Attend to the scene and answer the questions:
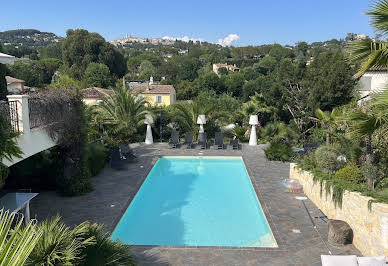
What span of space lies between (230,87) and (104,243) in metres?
68.7

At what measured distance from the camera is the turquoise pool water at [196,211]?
28.1 feet

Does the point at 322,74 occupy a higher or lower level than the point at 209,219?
higher

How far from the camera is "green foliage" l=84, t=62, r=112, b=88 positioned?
55.3 m

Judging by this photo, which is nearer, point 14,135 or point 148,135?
point 14,135

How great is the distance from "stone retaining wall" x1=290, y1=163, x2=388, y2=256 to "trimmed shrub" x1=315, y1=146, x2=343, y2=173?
152 cm

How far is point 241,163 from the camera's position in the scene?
16469 millimetres

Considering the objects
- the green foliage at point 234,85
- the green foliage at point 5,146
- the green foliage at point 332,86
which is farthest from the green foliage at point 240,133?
the green foliage at point 234,85

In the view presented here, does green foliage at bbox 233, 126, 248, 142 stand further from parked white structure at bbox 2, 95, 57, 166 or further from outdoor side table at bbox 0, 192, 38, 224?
outdoor side table at bbox 0, 192, 38, 224

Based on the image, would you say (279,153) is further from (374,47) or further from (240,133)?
(374,47)

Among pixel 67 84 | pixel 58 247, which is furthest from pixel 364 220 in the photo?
pixel 67 84

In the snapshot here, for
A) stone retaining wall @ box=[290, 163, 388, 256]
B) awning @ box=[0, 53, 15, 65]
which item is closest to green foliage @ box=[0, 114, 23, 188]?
awning @ box=[0, 53, 15, 65]

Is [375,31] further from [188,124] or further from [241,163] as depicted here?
[188,124]

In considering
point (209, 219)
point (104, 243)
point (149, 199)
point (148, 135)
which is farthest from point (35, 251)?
point (148, 135)

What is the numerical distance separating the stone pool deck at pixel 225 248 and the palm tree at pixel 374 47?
4.03 meters
